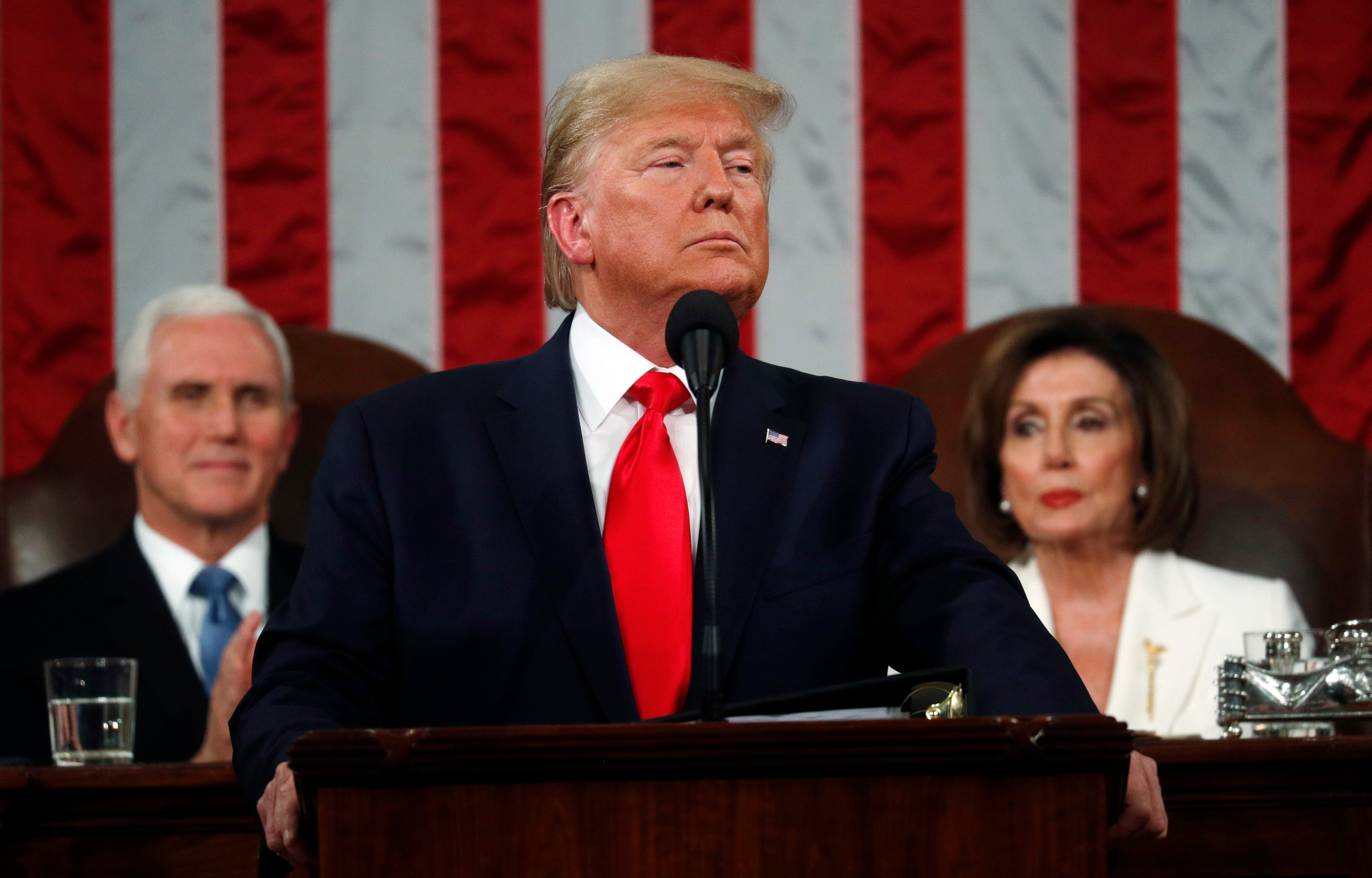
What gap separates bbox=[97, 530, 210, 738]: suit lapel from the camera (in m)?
3.04

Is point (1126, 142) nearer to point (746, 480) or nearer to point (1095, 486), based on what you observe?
point (1095, 486)

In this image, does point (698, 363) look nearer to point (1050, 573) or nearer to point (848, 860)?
point (848, 860)

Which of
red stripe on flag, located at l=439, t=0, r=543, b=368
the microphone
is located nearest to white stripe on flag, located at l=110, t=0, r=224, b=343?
red stripe on flag, located at l=439, t=0, r=543, b=368

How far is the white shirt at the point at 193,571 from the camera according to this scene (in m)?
3.19

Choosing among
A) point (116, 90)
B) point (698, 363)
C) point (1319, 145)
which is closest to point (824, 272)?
point (1319, 145)

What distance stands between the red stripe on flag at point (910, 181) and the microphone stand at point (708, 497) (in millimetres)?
2208

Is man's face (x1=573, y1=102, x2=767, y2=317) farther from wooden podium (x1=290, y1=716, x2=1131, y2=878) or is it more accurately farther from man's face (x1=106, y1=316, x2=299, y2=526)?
man's face (x1=106, y1=316, x2=299, y2=526)

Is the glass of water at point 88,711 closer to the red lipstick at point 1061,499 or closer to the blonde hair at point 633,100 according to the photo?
the blonde hair at point 633,100

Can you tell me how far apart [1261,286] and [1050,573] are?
2.88 ft

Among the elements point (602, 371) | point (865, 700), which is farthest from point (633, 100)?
point (865, 700)

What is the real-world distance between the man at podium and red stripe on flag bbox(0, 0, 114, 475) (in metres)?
1.91

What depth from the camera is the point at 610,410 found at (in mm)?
1835

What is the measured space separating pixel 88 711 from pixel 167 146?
1.62 metres

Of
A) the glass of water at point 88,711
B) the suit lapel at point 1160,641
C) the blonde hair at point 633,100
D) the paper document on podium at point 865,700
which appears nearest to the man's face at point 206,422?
the glass of water at point 88,711
